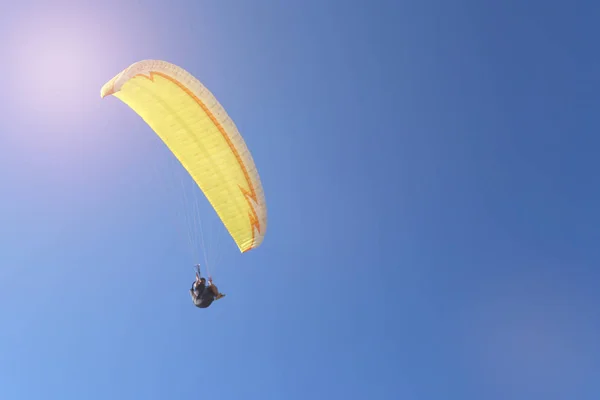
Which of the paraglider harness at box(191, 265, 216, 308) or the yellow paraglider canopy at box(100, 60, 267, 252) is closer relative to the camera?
the yellow paraglider canopy at box(100, 60, 267, 252)

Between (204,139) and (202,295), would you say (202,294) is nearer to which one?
(202,295)

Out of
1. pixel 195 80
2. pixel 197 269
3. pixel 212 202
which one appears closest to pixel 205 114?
pixel 195 80

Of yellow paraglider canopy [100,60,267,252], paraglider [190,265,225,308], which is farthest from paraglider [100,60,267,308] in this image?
paraglider [190,265,225,308]

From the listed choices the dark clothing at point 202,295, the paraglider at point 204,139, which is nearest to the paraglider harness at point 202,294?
the dark clothing at point 202,295

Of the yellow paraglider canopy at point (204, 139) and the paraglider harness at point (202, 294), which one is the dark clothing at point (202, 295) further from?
Result: the yellow paraglider canopy at point (204, 139)

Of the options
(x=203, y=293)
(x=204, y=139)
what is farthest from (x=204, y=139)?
(x=203, y=293)

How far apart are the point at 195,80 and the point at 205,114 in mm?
1064

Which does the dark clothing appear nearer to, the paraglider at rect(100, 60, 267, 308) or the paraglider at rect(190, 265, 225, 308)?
the paraglider at rect(190, 265, 225, 308)

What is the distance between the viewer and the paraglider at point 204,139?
12242 mm

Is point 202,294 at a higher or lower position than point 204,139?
lower

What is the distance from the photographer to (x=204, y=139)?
1349 cm

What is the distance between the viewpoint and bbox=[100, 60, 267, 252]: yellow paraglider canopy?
40.1 ft

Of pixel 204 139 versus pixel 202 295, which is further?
pixel 202 295

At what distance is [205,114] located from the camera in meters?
13.0
